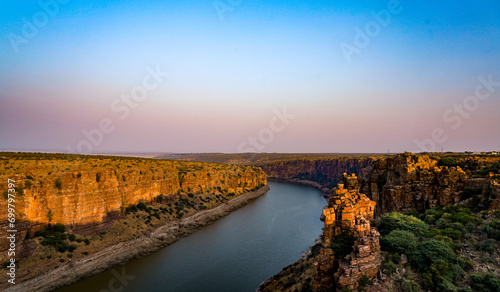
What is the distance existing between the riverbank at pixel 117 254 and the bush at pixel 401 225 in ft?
82.9

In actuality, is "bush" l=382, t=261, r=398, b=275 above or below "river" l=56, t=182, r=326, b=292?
above

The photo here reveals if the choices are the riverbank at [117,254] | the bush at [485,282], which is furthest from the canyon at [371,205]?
the riverbank at [117,254]

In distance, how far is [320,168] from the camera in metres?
108

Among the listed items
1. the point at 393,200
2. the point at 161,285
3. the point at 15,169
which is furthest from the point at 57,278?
the point at 393,200

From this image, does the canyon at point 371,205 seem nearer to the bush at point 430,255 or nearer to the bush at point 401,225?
the bush at point 401,225

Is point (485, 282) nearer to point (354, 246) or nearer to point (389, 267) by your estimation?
point (389, 267)

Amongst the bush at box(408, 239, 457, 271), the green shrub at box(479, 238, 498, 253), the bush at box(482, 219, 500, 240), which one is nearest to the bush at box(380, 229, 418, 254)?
the bush at box(408, 239, 457, 271)

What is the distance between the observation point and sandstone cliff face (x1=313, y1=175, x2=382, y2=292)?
1070cm

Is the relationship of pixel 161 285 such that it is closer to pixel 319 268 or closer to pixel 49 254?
pixel 49 254

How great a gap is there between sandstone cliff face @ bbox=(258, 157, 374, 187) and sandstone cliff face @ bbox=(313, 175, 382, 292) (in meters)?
75.2

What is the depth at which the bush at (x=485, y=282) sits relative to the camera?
9352 millimetres

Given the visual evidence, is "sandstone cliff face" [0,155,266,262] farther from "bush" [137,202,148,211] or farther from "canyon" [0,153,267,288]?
"bush" [137,202,148,211]
